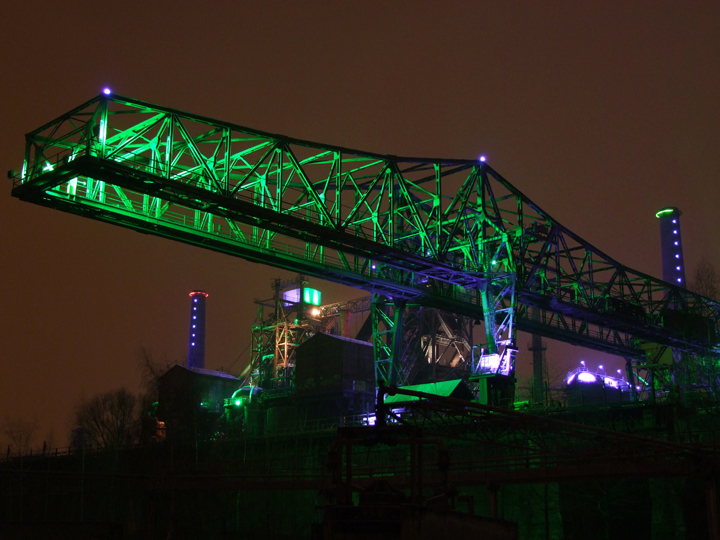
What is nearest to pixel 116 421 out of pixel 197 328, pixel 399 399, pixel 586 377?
pixel 399 399

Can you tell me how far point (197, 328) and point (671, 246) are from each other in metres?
76.7

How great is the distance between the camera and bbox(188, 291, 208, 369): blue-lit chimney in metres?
128

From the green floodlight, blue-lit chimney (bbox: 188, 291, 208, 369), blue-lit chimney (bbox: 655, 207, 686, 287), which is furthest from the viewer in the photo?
blue-lit chimney (bbox: 188, 291, 208, 369)

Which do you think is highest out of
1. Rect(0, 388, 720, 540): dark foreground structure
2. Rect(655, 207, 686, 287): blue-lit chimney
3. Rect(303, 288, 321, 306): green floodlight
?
Rect(655, 207, 686, 287): blue-lit chimney

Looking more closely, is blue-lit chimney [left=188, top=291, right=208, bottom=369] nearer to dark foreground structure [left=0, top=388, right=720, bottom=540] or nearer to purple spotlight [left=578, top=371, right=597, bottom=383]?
purple spotlight [left=578, top=371, right=597, bottom=383]

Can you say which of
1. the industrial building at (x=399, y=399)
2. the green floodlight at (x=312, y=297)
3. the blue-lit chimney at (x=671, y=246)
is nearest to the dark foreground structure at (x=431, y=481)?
the industrial building at (x=399, y=399)

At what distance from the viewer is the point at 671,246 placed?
92.6 meters

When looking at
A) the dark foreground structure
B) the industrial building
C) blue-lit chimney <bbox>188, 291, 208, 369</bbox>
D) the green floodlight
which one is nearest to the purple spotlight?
the industrial building

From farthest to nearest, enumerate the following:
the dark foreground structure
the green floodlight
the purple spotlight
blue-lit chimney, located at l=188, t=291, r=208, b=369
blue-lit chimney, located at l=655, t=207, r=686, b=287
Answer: blue-lit chimney, located at l=188, t=291, r=208, b=369, blue-lit chimney, located at l=655, t=207, r=686, b=287, the green floodlight, the purple spotlight, the dark foreground structure

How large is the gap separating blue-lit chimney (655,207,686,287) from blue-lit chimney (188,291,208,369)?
7265cm

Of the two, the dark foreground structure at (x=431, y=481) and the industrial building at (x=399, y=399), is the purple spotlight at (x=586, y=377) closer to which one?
the industrial building at (x=399, y=399)

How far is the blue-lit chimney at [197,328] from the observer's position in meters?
128

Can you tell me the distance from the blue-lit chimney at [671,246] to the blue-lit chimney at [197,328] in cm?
7265

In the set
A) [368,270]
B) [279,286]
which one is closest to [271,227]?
[368,270]
